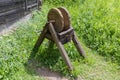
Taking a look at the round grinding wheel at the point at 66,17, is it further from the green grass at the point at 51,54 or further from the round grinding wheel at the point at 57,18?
the green grass at the point at 51,54

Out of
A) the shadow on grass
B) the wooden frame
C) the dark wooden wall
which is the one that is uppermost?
the dark wooden wall

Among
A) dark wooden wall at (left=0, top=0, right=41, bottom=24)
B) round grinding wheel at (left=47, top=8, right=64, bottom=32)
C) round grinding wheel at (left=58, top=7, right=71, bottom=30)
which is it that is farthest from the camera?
dark wooden wall at (left=0, top=0, right=41, bottom=24)

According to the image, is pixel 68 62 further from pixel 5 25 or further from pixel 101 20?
pixel 101 20

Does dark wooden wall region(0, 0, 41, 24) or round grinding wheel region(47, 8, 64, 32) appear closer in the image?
round grinding wheel region(47, 8, 64, 32)

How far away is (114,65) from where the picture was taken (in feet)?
20.3

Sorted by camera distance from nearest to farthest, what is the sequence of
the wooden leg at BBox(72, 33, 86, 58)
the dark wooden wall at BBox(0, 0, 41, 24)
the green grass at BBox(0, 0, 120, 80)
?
the green grass at BBox(0, 0, 120, 80), the wooden leg at BBox(72, 33, 86, 58), the dark wooden wall at BBox(0, 0, 41, 24)

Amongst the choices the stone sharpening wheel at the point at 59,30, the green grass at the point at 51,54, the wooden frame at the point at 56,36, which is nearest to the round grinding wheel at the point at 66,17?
the stone sharpening wheel at the point at 59,30

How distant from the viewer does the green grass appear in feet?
16.1

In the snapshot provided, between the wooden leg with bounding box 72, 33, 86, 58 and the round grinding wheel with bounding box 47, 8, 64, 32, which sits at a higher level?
the round grinding wheel with bounding box 47, 8, 64, 32

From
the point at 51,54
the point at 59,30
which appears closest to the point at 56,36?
the point at 59,30

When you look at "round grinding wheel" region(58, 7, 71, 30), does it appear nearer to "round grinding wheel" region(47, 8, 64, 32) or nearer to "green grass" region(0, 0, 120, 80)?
"round grinding wheel" region(47, 8, 64, 32)

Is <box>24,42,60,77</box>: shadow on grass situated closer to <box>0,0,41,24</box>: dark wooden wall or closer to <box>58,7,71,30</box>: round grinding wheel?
<box>58,7,71,30</box>: round grinding wheel

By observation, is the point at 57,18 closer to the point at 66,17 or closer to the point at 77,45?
the point at 66,17

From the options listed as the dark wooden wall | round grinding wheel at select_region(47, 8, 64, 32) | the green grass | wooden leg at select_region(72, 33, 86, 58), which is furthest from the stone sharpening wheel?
the dark wooden wall
